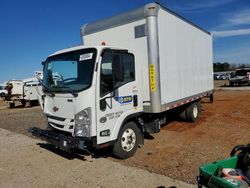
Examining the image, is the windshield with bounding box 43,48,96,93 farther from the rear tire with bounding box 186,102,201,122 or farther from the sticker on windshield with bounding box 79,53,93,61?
the rear tire with bounding box 186,102,201,122

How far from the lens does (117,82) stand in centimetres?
586

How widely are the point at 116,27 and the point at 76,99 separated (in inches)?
106

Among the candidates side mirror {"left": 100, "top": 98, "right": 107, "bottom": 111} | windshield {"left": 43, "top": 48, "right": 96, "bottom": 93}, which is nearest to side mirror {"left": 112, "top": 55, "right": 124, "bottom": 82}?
windshield {"left": 43, "top": 48, "right": 96, "bottom": 93}

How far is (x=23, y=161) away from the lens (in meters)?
6.70

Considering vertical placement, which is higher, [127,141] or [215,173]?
[215,173]

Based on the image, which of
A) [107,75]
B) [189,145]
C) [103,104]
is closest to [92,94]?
[103,104]

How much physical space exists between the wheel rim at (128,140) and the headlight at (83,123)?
1152 millimetres

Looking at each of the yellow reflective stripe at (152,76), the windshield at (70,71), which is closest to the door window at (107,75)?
the windshield at (70,71)

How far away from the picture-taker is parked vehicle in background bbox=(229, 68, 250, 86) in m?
32.1

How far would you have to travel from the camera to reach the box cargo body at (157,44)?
651cm

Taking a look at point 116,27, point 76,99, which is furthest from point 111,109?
point 116,27

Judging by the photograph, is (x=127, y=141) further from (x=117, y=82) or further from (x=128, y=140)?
(x=117, y=82)

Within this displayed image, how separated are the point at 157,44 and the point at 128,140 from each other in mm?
2522

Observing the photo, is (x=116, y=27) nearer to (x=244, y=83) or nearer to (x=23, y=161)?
(x=23, y=161)
